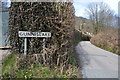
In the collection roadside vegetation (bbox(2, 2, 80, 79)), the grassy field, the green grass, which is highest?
roadside vegetation (bbox(2, 2, 80, 79))

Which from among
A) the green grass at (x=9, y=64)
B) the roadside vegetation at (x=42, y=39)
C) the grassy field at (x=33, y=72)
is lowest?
the grassy field at (x=33, y=72)

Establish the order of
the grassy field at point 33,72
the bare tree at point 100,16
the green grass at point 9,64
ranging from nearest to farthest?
the grassy field at point 33,72 < the green grass at point 9,64 < the bare tree at point 100,16

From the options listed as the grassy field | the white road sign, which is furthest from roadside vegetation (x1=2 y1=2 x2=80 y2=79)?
the white road sign

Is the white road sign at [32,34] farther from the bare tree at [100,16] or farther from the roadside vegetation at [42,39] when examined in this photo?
the bare tree at [100,16]

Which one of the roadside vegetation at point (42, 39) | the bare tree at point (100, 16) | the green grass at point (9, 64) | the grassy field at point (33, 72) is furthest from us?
the bare tree at point (100, 16)

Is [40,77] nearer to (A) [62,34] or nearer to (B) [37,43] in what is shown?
(B) [37,43]

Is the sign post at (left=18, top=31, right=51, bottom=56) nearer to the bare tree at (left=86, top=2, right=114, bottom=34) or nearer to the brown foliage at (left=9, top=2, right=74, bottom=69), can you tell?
the brown foliage at (left=9, top=2, right=74, bottom=69)

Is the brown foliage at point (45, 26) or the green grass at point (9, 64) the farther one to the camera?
the brown foliage at point (45, 26)

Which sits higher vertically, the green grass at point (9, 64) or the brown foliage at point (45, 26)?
the brown foliage at point (45, 26)

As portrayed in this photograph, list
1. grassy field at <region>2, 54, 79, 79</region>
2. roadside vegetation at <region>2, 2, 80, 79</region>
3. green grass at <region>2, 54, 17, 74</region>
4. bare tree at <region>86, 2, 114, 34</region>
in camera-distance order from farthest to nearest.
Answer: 1. bare tree at <region>86, 2, 114, 34</region>
2. roadside vegetation at <region>2, 2, 80, 79</region>
3. green grass at <region>2, 54, 17, 74</region>
4. grassy field at <region>2, 54, 79, 79</region>

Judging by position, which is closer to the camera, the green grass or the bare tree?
the green grass

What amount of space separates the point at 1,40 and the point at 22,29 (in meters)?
3.40

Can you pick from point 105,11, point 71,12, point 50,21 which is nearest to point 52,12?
point 50,21

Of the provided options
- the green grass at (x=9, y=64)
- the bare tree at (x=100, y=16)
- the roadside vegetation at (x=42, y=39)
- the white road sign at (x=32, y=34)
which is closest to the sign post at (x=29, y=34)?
the white road sign at (x=32, y=34)
